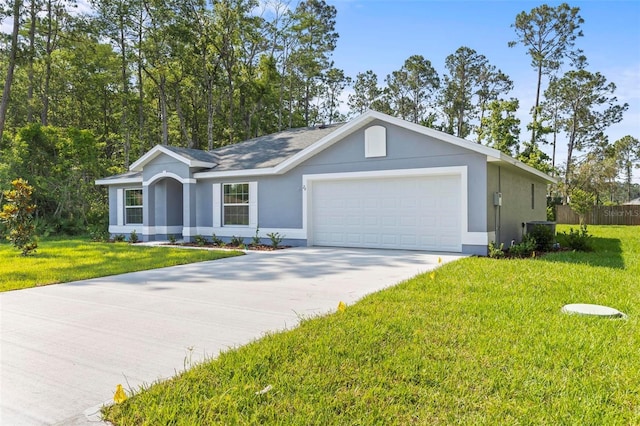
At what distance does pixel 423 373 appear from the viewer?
3.14 metres

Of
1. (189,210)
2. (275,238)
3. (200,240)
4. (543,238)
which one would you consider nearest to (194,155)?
(189,210)

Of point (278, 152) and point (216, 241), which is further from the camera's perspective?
point (278, 152)

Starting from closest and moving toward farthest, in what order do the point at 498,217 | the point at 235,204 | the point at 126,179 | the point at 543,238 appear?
the point at 498,217
the point at 543,238
the point at 235,204
the point at 126,179

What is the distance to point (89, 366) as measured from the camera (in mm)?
3389

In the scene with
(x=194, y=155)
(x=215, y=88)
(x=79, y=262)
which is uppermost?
(x=215, y=88)

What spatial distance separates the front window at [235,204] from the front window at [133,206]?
4.26 metres

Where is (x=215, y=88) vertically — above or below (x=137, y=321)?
above

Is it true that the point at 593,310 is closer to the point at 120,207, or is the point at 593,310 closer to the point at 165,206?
the point at 165,206

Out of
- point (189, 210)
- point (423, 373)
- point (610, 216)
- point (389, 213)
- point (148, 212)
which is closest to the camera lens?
point (423, 373)

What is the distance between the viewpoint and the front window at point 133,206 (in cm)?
1644

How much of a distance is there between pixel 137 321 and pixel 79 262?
Answer: 581cm

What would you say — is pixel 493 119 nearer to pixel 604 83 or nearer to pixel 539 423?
pixel 604 83

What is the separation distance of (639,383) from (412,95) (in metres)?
40.1

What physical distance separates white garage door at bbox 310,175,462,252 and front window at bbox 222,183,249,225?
2.50 m
